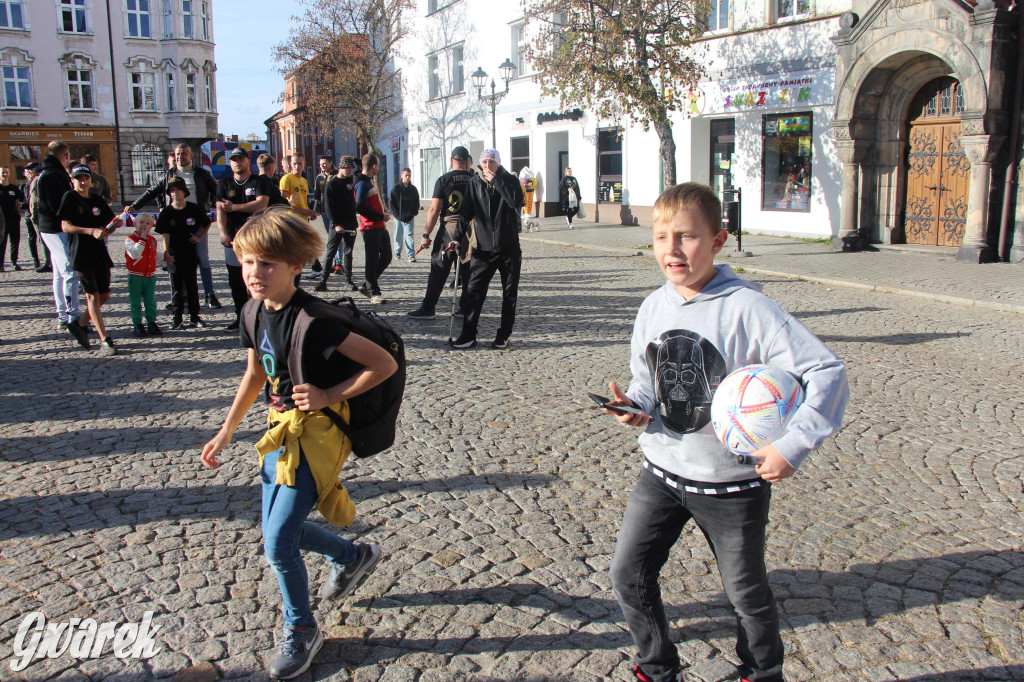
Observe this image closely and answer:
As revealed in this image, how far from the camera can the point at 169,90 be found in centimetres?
5116

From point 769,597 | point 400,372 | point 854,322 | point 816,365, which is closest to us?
point 816,365

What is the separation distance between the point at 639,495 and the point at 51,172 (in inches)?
316

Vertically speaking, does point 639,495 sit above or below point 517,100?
below

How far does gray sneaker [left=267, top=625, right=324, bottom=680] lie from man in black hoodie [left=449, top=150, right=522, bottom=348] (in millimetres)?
5424

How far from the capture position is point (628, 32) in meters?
18.7

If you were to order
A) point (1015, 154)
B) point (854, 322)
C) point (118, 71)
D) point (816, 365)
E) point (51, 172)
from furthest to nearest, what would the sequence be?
→ point (118, 71), point (1015, 154), point (854, 322), point (51, 172), point (816, 365)

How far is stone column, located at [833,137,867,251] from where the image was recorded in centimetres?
1717

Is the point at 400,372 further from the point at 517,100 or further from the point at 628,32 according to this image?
the point at 517,100

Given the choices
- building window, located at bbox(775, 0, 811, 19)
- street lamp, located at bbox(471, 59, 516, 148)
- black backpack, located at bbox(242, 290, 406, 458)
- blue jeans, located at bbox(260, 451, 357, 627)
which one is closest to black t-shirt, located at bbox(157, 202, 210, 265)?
black backpack, located at bbox(242, 290, 406, 458)

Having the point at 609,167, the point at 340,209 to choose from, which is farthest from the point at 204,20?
the point at 340,209

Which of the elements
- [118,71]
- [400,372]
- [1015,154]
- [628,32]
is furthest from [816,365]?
[118,71]

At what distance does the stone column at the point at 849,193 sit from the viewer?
17.2 metres

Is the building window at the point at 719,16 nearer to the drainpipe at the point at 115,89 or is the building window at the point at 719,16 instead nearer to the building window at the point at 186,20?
the drainpipe at the point at 115,89

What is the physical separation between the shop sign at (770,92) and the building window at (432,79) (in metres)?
18.3
